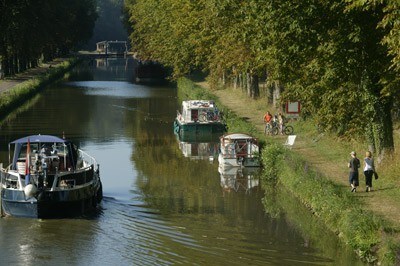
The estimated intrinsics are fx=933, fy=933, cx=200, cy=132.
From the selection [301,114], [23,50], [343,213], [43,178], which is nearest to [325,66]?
[343,213]

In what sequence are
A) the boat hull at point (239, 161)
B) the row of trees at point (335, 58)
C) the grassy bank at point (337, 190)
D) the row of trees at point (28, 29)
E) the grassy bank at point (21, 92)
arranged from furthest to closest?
the row of trees at point (28, 29) < the grassy bank at point (21, 92) < the boat hull at point (239, 161) < the row of trees at point (335, 58) < the grassy bank at point (337, 190)

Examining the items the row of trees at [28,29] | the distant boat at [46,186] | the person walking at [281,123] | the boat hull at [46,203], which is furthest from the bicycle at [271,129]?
the row of trees at [28,29]

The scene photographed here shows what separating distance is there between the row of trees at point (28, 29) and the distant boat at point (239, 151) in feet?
177

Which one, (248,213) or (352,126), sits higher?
(352,126)

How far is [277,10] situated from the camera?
128ft

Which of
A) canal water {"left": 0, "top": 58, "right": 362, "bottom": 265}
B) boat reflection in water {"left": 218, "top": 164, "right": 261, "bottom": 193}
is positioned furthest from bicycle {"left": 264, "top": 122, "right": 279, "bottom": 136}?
boat reflection in water {"left": 218, "top": 164, "right": 261, "bottom": 193}

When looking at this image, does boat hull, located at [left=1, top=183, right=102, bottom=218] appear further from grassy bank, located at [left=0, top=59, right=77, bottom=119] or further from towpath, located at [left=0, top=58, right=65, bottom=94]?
towpath, located at [left=0, top=58, right=65, bottom=94]

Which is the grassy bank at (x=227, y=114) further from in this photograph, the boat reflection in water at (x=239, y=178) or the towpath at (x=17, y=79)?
the towpath at (x=17, y=79)

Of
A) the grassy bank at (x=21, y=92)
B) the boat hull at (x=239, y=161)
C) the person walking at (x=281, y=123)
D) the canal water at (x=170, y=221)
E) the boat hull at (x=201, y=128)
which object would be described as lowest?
the canal water at (x=170, y=221)

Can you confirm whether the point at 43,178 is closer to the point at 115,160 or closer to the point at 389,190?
the point at 389,190

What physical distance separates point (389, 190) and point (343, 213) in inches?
206

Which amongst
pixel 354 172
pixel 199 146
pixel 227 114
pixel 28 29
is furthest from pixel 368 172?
pixel 28 29

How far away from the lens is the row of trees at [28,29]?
101 meters

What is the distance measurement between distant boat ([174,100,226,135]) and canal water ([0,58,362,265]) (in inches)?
51.8
